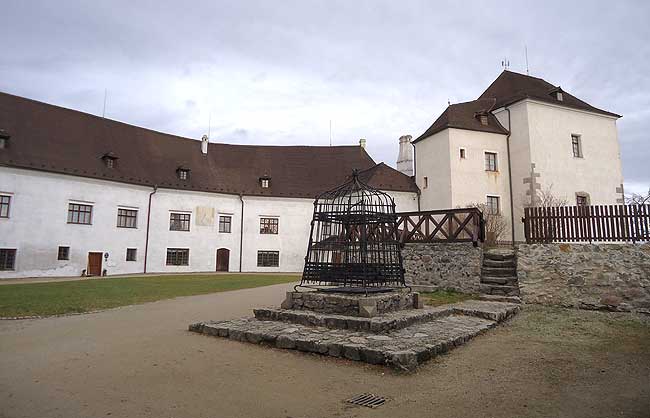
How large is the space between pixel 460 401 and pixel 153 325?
6688mm

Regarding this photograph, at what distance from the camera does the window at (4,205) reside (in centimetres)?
2373

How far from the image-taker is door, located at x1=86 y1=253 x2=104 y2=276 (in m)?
26.7

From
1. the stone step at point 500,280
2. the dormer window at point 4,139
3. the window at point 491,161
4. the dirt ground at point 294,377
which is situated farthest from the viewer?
the window at point 491,161

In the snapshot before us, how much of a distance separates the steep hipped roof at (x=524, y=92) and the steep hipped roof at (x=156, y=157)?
8.46m

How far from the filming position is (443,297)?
12766 mm

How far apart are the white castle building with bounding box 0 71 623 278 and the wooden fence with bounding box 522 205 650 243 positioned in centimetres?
1209

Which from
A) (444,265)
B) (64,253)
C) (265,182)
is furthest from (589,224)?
(64,253)

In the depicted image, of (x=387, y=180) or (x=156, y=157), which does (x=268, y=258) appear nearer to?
(x=387, y=180)

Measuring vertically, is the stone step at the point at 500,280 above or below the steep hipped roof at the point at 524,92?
below

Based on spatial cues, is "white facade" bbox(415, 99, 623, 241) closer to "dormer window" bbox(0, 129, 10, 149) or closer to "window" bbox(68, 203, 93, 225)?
"window" bbox(68, 203, 93, 225)

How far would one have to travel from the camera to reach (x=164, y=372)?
5.48 meters

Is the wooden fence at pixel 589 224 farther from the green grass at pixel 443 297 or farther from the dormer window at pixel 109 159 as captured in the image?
the dormer window at pixel 109 159

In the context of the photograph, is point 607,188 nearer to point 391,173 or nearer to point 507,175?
point 507,175

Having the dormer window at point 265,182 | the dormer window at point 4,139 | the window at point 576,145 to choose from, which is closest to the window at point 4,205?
the dormer window at point 4,139
